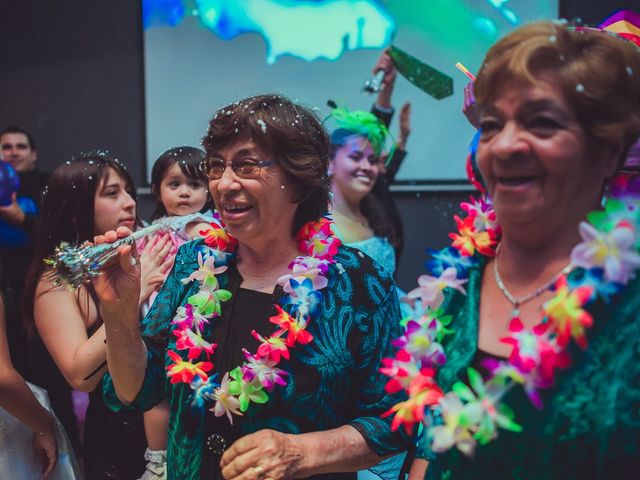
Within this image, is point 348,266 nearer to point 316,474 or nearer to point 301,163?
point 301,163

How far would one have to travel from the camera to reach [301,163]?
57.0 inches

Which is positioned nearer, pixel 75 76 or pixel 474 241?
pixel 474 241

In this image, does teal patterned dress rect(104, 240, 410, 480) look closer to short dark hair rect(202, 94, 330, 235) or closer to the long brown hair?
short dark hair rect(202, 94, 330, 235)

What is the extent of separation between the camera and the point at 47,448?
1.85 m

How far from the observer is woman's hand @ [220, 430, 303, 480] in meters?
1.16

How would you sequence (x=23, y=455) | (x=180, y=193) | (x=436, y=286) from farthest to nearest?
(x=180, y=193)
(x=23, y=455)
(x=436, y=286)

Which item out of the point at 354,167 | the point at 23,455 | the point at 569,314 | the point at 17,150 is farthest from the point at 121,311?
the point at 17,150

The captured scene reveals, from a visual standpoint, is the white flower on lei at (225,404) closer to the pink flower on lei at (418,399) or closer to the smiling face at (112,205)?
the pink flower on lei at (418,399)

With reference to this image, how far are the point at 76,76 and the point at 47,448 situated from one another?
3.19 metres

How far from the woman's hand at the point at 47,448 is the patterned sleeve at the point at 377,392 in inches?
37.4

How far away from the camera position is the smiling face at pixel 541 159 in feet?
2.97

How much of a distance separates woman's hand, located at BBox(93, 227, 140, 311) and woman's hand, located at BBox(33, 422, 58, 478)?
0.67 metres

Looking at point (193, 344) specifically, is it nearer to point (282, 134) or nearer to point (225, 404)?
point (225, 404)

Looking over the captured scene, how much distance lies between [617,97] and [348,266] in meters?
0.69
